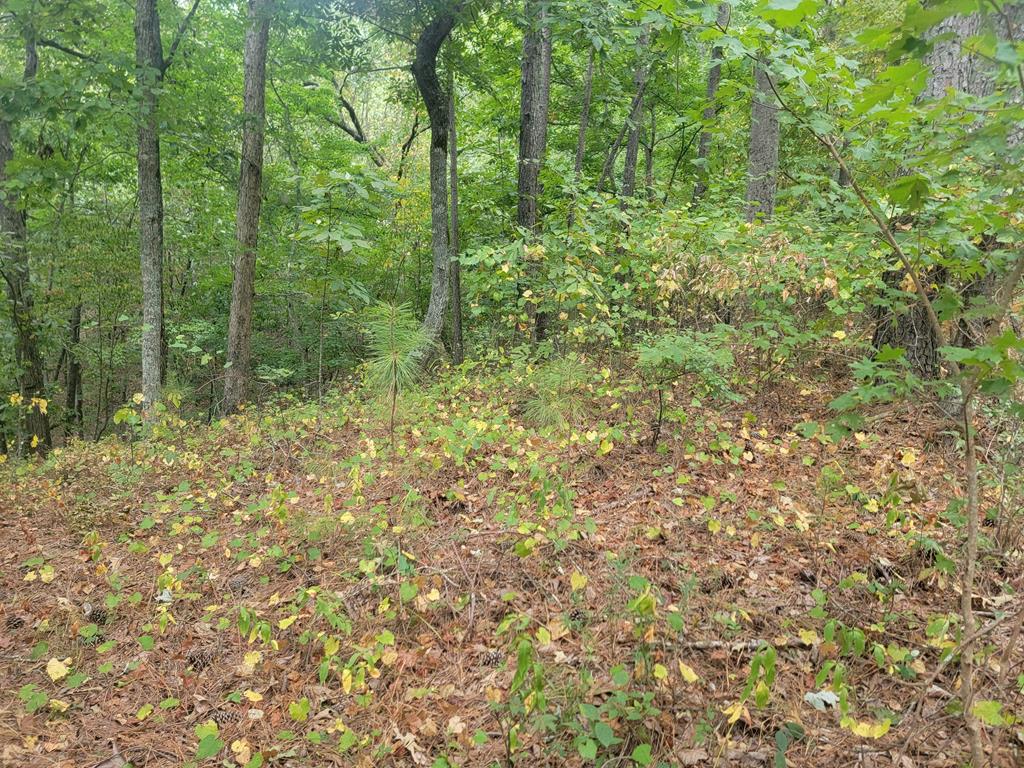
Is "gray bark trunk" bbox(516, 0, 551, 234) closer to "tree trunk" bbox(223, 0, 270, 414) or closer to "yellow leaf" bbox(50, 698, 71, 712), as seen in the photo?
"tree trunk" bbox(223, 0, 270, 414)

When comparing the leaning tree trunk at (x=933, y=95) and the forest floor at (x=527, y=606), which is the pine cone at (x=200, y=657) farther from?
the leaning tree trunk at (x=933, y=95)

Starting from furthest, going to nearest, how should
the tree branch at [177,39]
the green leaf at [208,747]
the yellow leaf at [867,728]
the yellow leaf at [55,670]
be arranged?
the tree branch at [177,39], the yellow leaf at [55,670], the green leaf at [208,747], the yellow leaf at [867,728]

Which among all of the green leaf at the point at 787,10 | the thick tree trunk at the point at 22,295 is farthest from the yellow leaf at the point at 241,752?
the thick tree trunk at the point at 22,295

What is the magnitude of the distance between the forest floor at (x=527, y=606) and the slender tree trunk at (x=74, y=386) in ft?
26.3

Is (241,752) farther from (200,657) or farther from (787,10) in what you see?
(787,10)

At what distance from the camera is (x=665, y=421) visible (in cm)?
520

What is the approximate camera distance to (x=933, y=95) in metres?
4.51

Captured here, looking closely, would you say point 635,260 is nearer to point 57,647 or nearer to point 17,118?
point 57,647

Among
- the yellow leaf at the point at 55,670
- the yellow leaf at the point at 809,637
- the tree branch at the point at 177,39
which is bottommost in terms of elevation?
the yellow leaf at the point at 55,670

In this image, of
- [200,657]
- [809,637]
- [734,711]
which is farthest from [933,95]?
[200,657]

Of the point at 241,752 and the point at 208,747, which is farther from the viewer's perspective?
the point at 241,752

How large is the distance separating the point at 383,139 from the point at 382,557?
39.5ft

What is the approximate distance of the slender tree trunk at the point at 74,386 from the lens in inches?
468

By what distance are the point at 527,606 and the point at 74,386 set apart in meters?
13.3
